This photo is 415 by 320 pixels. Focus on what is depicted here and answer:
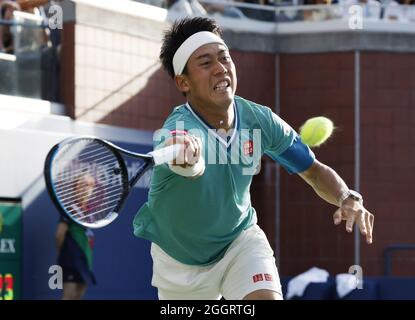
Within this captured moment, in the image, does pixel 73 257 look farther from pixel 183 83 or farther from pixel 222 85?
pixel 222 85

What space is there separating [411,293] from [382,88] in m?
3.25

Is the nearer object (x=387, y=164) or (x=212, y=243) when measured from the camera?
(x=212, y=243)

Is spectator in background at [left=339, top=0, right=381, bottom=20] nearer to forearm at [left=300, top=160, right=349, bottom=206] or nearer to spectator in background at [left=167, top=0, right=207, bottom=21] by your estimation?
spectator in background at [left=167, top=0, right=207, bottom=21]

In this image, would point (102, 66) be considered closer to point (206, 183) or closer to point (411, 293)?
point (411, 293)

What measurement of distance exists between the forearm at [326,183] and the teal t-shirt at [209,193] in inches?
13.2

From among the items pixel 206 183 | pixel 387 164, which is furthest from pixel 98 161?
pixel 387 164

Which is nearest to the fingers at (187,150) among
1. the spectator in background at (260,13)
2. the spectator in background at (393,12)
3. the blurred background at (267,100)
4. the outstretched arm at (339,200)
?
the outstretched arm at (339,200)

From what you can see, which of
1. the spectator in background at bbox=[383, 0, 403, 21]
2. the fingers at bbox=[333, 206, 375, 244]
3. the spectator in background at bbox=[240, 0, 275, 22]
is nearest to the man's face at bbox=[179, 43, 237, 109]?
the fingers at bbox=[333, 206, 375, 244]

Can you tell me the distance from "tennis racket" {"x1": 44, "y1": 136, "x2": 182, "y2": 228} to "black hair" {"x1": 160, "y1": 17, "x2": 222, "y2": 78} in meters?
0.91

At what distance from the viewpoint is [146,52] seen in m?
13.5

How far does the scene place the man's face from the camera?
613 cm

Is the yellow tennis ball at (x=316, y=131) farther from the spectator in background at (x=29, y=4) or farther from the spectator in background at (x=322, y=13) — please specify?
the spectator in background at (x=322, y=13)

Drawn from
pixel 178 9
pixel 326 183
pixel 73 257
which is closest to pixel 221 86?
pixel 326 183

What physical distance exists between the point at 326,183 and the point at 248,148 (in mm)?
533
